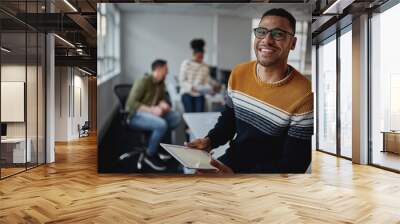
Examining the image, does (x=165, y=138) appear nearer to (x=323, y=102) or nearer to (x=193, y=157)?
(x=193, y=157)

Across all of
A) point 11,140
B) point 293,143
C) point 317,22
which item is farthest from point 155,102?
point 317,22

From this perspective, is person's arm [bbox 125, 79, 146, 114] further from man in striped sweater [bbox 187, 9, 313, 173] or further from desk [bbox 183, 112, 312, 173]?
man in striped sweater [bbox 187, 9, 313, 173]

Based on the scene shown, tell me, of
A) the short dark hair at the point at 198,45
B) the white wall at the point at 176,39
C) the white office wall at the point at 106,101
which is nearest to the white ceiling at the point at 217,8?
the white wall at the point at 176,39

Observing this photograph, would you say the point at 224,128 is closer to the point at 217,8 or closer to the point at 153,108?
the point at 153,108

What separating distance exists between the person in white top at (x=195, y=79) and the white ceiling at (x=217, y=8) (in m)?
0.46

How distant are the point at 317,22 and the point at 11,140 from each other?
6.25 metres

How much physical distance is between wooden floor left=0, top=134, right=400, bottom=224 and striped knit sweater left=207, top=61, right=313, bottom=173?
43cm

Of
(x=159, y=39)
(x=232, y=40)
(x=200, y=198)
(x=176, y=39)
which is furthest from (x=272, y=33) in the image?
(x=200, y=198)

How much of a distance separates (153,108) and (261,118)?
153 cm

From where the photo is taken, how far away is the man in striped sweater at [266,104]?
5.69m

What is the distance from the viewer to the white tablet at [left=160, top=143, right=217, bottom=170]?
18.7 feet

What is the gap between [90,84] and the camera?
823 centimetres

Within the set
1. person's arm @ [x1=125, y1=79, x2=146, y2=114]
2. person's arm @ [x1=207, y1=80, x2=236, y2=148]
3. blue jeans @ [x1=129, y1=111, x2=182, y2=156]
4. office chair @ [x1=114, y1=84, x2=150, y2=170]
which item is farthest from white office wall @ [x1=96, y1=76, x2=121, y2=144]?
person's arm @ [x1=207, y1=80, x2=236, y2=148]

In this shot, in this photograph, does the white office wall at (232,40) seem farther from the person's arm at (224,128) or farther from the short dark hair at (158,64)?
the short dark hair at (158,64)
